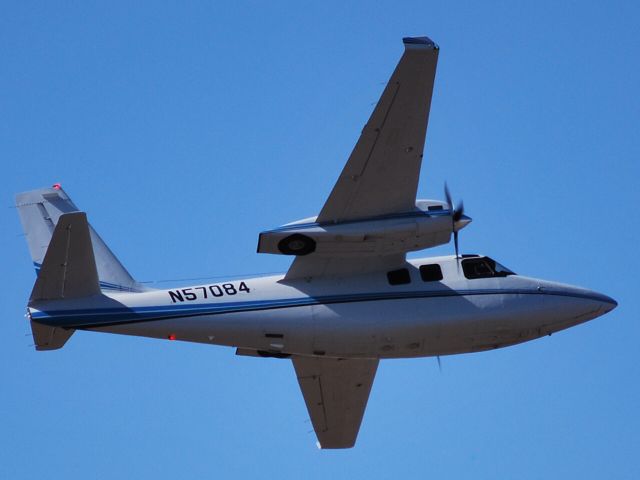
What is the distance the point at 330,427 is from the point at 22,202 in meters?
11.6

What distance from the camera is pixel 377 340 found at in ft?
101

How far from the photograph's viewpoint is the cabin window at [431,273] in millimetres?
31656

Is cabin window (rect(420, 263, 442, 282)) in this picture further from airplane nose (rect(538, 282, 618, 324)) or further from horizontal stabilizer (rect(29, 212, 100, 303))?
horizontal stabilizer (rect(29, 212, 100, 303))

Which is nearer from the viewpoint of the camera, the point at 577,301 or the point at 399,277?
the point at 399,277

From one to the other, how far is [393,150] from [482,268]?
5.13 meters

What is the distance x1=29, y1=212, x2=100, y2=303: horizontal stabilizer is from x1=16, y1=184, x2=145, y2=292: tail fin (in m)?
2.26

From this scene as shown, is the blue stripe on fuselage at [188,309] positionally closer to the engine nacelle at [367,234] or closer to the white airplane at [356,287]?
the white airplane at [356,287]

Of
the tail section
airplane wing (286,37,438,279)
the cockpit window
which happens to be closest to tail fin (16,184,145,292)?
the tail section

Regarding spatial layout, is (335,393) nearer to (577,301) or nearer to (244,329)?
(244,329)

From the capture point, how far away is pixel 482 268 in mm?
32188

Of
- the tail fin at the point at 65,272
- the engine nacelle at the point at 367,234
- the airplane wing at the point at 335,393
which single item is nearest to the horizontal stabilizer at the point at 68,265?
the tail fin at the point at 65,272

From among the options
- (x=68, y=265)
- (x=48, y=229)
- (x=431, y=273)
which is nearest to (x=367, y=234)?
(x=431, y=273)

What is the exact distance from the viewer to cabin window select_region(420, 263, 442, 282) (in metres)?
31.7

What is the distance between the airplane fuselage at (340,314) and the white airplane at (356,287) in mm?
31
